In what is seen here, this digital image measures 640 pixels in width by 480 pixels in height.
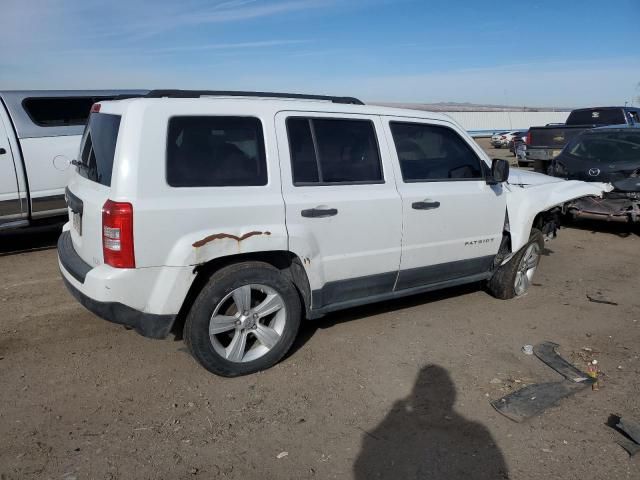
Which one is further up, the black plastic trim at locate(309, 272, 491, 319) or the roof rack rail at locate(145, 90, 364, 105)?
the roof rack rail at locate(145, 90, 364, 105)

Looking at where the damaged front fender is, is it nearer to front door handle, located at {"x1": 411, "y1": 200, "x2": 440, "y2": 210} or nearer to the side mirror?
the side mirror

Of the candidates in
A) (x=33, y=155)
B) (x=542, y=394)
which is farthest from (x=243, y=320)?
(x=33, y=155)

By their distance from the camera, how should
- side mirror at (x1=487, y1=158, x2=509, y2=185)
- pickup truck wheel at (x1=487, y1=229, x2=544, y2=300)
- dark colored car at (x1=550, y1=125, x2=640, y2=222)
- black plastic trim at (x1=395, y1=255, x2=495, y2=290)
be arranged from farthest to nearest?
dark colored car at (x1=550, y1=125, x2=640, y2=222), pickup truck wheel at (x1=487, y1=229, x2=544, y2=300), side mirror at (x1=487, y1=158, x2=509, y2=185), black plastic trim at (x1=395, y1=255, x2=495, y2=290)

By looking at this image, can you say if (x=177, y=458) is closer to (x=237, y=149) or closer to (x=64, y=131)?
(x=237, y=149)

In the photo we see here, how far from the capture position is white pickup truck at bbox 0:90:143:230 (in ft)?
21.2

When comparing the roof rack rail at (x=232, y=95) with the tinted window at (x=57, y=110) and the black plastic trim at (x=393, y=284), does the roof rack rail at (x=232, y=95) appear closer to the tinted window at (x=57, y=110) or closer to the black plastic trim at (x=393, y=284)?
the black plastic trim at (x=393, y=284)

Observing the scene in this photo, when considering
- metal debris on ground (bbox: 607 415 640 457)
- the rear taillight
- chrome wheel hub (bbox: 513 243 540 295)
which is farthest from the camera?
chrome wheel hub (bbox: 513 243 540 295)

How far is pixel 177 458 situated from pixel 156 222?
1.33m

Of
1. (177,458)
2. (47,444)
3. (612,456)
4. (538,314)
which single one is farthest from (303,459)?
(538,314)

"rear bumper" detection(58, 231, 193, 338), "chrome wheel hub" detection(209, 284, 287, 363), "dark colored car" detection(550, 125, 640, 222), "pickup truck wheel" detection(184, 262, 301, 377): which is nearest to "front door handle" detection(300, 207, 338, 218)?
"pickup truck wheel" detection(184, 262, 301, 377)

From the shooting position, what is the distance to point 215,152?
342 centimetres

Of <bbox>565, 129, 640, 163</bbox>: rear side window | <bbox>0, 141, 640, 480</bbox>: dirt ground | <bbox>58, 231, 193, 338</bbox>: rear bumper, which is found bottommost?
<bbox>0, 141, 640, 480</bbox>: dirt ground

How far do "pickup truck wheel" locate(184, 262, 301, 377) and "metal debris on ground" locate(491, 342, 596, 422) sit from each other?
4.95 ft

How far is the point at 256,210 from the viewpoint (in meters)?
3.45
